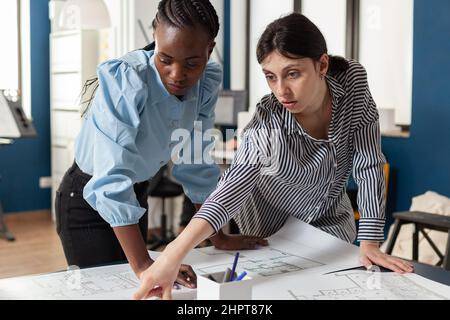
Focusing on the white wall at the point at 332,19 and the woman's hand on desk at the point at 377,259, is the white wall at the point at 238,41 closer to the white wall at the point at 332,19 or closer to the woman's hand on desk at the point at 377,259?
the white wall at the point at 332,19

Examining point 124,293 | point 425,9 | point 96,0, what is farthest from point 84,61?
point 124,293

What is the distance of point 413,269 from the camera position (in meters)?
1.39

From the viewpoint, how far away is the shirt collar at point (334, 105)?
55.6 inches

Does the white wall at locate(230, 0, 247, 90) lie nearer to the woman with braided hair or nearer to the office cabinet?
the office cabinet

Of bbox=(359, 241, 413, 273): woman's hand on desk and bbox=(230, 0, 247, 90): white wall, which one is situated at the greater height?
bbox=(230, 0, 247, 90): white wall

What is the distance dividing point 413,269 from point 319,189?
0.29 meters

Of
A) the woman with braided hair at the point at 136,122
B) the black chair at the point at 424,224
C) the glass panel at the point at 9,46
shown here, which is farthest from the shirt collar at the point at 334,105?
the glass panel at the point at 9,46

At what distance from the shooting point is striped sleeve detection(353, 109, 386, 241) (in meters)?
1.48

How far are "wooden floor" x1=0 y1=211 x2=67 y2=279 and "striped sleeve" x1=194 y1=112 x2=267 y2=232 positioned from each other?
2538mm

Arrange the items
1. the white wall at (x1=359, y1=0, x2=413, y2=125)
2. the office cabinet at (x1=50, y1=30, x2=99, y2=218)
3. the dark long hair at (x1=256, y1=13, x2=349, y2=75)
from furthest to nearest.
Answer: the office cabinet at (x1=50, y1=30, x2=99, y2=218)
the white wall at (x1=359, y1=0, x2=413, y2=125)
the dark long hair at (x1=256, y1=13, x2=349, y2=75)

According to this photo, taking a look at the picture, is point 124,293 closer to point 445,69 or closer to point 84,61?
point 445,69

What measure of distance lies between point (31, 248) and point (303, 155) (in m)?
3.51

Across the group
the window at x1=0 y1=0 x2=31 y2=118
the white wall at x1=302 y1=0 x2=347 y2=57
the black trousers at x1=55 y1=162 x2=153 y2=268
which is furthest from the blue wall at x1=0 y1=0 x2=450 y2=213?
the window at x1=0 y1=0 x2=31 y2=118
